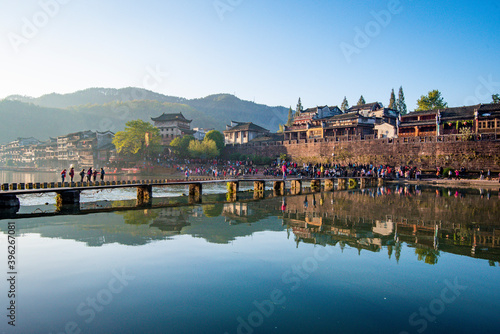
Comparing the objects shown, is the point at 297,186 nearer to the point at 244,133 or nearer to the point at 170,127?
the point at 244,133

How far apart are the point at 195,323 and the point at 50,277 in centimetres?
470

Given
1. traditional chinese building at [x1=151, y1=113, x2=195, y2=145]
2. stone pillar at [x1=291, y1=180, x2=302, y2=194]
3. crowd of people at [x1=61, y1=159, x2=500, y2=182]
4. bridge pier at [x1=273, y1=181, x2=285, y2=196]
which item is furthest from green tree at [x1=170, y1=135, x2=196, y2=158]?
bridge pier at [x1=273, y1=181, x2=285, y2=196]

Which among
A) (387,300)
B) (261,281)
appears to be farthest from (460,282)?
(261,281)

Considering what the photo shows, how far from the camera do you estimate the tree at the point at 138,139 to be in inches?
2461

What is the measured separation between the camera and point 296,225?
14.1 metres

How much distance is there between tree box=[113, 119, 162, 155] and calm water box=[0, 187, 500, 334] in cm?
5015

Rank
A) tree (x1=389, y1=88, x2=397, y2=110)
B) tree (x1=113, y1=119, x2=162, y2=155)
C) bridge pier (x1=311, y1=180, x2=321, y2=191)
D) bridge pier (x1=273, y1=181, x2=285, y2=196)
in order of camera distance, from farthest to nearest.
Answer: tree (x1=389, y1=88, x2=397, y2=110) < tree (x1=113, y1=119, x2=162, y2=155) < bridge pier (x1=311, y1=180, x2=321, y2=191) < bridge pier (x1=273, y1=181, x2=285, y2=196)

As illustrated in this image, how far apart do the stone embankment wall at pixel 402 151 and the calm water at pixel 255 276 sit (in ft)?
99.0

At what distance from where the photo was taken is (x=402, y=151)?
152 ft

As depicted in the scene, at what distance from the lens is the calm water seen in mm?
5996

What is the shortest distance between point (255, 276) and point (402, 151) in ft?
147

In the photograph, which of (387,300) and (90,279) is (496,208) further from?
(90,279)

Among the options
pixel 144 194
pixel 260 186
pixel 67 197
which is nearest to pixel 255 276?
pixel 67 197

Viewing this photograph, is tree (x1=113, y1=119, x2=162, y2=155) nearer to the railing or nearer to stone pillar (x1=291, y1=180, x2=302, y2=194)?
the railing
